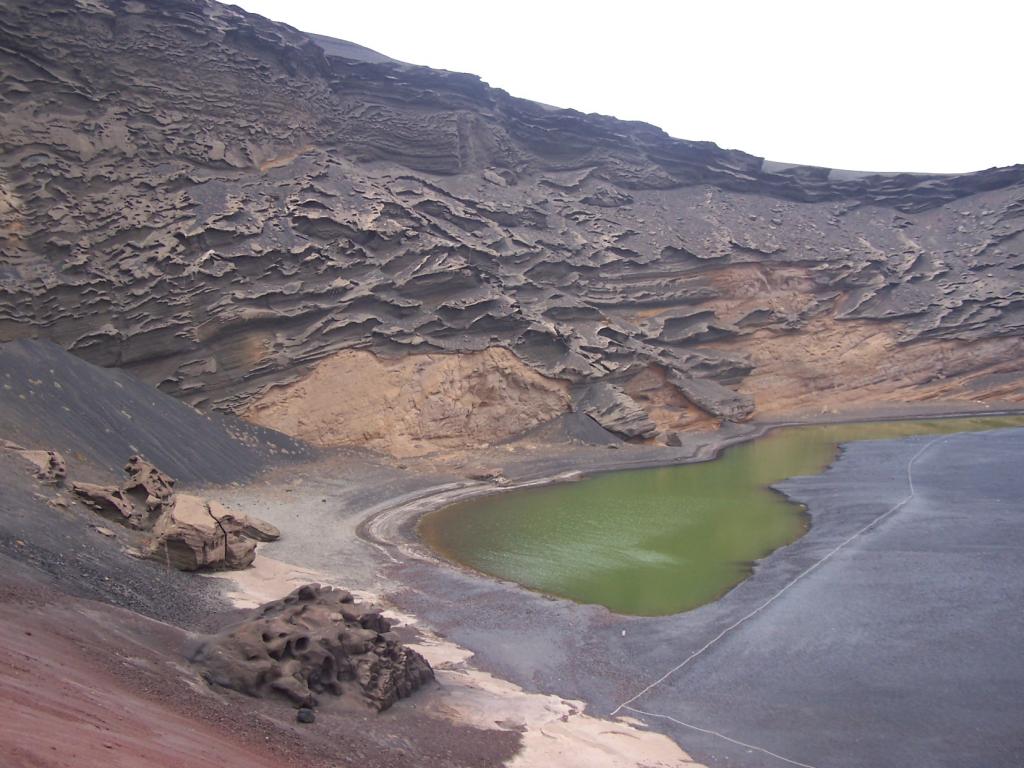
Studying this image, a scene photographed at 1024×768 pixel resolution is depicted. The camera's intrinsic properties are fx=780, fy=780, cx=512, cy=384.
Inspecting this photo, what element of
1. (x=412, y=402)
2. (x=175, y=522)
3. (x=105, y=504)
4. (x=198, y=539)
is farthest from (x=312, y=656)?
(x=412, y=402)

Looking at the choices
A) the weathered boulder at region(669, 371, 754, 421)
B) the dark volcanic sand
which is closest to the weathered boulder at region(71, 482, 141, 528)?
the dark volcanic sand

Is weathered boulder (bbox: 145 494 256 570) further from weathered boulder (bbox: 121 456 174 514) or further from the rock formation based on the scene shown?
weathered boulder (bbox: 121 456 174 514)

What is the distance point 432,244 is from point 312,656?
2822 cm

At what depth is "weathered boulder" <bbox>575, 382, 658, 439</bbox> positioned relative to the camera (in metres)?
36.7

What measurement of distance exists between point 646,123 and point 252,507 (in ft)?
141

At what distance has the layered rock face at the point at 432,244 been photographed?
30250mm

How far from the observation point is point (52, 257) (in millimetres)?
28828

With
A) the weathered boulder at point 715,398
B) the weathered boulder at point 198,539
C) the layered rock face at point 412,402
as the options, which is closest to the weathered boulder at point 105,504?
the weathered boulder at point 198,539

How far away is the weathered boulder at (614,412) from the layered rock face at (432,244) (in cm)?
13

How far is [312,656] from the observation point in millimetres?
9672

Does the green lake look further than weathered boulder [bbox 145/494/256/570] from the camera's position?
Yes

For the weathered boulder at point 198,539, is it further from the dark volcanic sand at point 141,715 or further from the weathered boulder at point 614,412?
the weathered boulder at point 614,412

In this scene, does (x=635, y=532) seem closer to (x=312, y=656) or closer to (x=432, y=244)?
(x=312, y=656)

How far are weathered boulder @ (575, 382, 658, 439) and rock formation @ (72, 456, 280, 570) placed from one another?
792 inches
